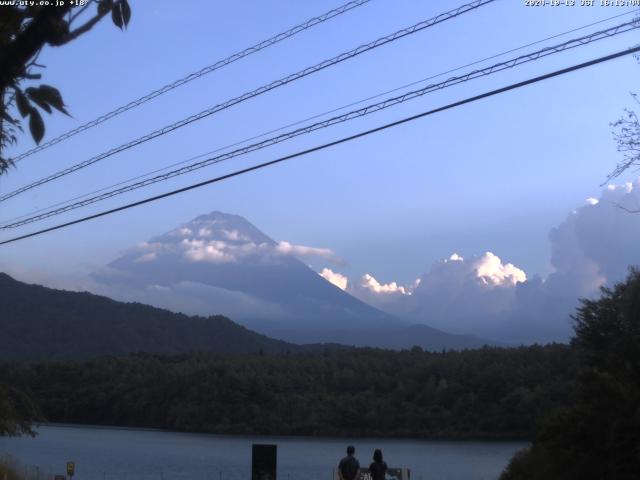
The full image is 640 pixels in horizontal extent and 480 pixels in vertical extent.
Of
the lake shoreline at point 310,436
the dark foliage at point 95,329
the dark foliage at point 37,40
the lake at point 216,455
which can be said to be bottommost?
the lake at point 216,455

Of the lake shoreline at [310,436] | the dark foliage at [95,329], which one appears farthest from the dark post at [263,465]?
the dark foliage at [95,329]

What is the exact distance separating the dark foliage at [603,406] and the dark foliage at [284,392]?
1438 inches

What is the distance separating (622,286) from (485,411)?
37.1 metres

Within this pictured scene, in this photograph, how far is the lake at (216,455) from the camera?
3838 centimetres

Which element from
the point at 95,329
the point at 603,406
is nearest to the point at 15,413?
the point at 603,406

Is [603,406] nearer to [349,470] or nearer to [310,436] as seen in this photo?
[349,470]

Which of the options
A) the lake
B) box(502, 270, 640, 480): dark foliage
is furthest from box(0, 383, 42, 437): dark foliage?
box(502, 270, 640, 480): dark foliage

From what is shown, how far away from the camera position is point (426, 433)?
6172 cm

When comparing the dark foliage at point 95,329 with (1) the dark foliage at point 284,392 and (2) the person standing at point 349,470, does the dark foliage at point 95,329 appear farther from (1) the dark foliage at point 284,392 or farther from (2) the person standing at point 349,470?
(2) the person standing at point 349,470

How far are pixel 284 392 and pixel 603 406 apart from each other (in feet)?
185

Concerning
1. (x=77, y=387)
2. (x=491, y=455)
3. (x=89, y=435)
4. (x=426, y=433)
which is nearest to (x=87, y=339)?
(x=77, y=387)

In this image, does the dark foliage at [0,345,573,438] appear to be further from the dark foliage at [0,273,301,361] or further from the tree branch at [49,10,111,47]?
the tree branch at [49,10,111,47]

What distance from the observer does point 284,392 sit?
7231 cm

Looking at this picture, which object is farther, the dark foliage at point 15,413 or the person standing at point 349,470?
the dark foliage at point 15,413
